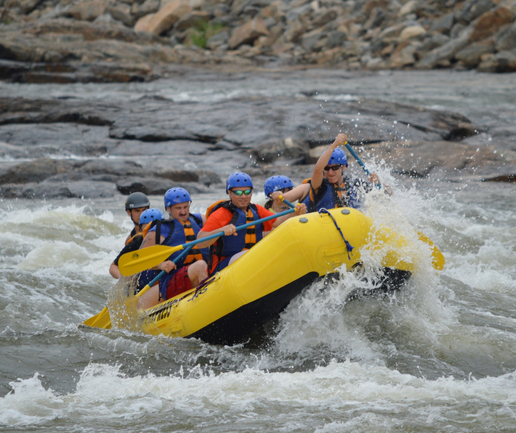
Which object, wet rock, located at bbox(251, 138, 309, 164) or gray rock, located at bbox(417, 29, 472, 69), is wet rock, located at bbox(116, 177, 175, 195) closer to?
wet rock, located at bbox(251, 138, 309, 164)

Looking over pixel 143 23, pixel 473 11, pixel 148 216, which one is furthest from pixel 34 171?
pixel 143 23

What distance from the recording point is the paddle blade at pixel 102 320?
5145 mm

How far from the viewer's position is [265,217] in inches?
193

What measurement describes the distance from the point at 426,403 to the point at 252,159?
9733 millimetres

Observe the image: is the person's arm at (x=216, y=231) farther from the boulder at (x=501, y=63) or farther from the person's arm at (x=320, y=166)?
the boulder at (x=501, y=63)

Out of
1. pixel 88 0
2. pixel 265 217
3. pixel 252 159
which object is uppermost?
pixel 88 0

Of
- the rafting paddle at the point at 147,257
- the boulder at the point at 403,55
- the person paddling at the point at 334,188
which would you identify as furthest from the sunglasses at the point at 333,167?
the boulder at the point at 403,55

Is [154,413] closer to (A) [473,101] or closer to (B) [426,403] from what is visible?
(B) [426,403]

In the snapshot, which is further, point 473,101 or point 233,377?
point 473,101

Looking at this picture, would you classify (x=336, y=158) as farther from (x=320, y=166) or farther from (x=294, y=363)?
(x=294, y=363)

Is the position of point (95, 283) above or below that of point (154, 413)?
above

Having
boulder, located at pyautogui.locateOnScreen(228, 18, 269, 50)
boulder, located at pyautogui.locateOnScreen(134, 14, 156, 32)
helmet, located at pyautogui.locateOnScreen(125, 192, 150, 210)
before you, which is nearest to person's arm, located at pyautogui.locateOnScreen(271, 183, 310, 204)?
helmet, located at pyautogui.locateOnScreen(125, 192, 150, 210)

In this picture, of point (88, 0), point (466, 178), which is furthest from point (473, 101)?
point (88, 0)

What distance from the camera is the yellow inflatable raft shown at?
14.0 feet
